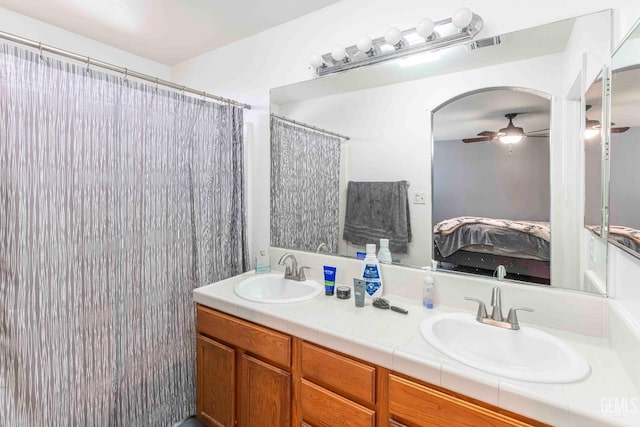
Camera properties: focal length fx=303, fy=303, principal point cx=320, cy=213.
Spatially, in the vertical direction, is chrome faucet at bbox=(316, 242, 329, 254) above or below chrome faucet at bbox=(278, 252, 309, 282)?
above

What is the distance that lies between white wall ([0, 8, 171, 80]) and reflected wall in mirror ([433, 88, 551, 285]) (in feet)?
7.67

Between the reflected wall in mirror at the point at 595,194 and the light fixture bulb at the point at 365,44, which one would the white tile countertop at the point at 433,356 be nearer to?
the reflected wall in mirror at the point at 595,194

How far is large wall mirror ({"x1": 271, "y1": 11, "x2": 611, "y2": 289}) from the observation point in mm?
1254

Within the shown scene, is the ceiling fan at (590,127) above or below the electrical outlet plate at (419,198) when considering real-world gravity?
above

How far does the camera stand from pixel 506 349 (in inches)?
45.8

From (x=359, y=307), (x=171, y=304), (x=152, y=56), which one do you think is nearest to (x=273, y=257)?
(x=171, y=304)

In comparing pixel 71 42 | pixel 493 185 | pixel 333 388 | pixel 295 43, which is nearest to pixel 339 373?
pixel 333 388

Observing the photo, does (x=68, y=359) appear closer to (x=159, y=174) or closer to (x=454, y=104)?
(x=159, y=174)

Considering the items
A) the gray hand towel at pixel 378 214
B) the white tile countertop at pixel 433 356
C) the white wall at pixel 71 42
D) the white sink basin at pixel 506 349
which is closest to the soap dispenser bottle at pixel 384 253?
the gray hand towel at pixel 378 214

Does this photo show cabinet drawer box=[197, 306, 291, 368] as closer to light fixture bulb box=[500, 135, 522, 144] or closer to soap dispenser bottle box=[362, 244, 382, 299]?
soap dispenser bottle box=[362, 244, 382, 299]

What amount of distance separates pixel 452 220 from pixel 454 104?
56 centimetres

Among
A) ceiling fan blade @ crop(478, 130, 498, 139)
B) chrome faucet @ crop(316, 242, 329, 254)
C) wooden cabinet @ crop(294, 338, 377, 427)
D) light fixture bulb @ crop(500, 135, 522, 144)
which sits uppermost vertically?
ceiling fan blade @ crop(478, 130, 498, 139)

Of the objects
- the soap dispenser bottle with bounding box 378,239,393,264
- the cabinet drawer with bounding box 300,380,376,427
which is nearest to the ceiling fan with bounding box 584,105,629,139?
the soap dispenser bottle with bounding box 378,239,393,264

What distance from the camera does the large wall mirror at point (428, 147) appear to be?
1254mm
